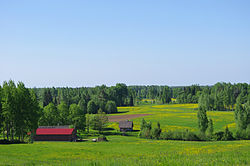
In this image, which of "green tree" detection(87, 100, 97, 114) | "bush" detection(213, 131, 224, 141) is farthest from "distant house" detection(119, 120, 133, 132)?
"green tree" detection(87, 100, 97, 114)

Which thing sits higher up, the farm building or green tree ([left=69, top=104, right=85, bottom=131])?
green tree ([left=69, top=104, right=85, bottom=131])

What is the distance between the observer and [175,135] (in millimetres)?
68438

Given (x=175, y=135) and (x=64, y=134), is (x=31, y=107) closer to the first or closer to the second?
(x=64, y=134)

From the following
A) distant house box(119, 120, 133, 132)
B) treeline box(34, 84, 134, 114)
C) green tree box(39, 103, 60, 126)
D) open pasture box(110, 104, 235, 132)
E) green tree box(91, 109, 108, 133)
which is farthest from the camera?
treeline box(34, 84, 134, 114)

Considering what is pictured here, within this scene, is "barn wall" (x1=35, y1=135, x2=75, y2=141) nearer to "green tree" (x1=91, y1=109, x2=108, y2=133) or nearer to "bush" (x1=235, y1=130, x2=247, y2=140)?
"green tree" (x1=91, y1=109, x2=108, y2=133)

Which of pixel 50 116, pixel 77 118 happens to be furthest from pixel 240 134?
pixel 50 116

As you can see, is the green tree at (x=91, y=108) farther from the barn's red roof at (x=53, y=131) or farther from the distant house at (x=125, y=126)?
the barn's red roof at (x=53, y=131)

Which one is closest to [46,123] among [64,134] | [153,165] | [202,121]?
[64,134]

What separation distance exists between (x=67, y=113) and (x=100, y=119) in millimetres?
11331

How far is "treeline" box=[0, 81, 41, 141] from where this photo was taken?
4969cm

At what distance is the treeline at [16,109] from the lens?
163ft

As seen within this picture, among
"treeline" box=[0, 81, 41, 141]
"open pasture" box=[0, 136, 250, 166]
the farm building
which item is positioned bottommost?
the farm building

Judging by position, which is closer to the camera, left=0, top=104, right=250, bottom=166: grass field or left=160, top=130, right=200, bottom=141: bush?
left=0, top=104, right=250, bottom=166: grass field

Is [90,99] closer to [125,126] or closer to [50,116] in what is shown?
[125,126]
